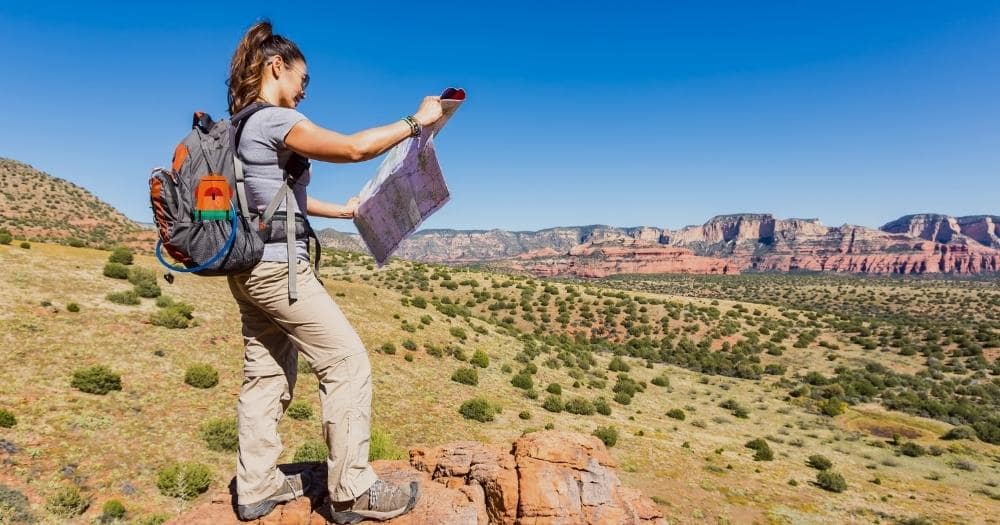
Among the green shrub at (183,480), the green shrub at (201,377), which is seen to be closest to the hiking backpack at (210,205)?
the green shrub at (183,480)

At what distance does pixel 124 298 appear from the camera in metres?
17.6

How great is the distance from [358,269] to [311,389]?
41.3 m

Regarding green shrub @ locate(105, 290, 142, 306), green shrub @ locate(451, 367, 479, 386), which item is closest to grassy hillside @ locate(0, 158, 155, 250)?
green shrub @ locate(105, 290, 142, 306)

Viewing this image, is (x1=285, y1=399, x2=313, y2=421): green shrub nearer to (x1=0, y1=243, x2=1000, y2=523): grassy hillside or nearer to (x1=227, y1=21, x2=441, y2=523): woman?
(x1=0, y1=243, x2=1000, y2=523): grassy hillside

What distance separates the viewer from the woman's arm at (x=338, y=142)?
9.48 ft

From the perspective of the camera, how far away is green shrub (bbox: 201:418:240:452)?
1104 centimetres

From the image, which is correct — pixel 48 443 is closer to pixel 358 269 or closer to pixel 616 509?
pixel 616 509

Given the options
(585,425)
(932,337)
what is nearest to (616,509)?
(585,425)

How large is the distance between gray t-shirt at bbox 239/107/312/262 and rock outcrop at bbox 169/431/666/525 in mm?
2884

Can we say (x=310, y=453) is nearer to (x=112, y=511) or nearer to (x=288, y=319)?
(x=112, y=511)

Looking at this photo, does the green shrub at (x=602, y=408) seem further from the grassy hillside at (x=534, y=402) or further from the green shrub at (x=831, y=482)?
the green shrub at (x=831, y=482)

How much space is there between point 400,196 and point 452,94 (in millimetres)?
1071

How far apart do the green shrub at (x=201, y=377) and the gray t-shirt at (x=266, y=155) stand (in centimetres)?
1301

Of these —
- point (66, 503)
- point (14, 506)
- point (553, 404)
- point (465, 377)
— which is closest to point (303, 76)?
point (66, 503)
